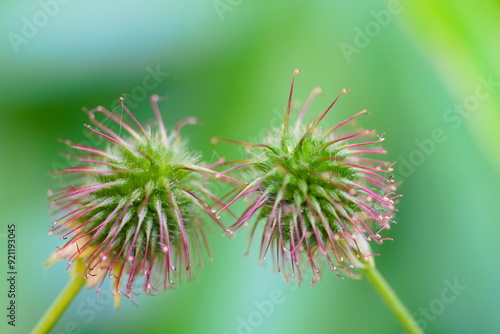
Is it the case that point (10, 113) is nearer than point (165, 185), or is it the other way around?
point (165, 185)

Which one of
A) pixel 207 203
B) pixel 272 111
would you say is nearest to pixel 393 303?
pixel 207 203

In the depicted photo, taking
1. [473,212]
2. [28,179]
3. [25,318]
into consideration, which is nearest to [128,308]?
[25,318]

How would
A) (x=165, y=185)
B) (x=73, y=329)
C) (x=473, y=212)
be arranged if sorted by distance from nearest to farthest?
(x=165, y=185) → (x=73, y=329) → (x=473, y=212)

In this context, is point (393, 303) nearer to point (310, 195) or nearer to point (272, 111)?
point (310, 195)

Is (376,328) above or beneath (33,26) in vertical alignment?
beneath

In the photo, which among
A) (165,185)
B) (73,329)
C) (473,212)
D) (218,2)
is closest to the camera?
(165,185)

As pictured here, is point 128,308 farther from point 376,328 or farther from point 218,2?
point 218,2

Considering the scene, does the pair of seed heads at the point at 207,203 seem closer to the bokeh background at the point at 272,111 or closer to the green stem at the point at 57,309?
the green stem at the point at 57,309

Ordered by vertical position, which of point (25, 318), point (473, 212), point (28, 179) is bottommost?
point (473, 212)
